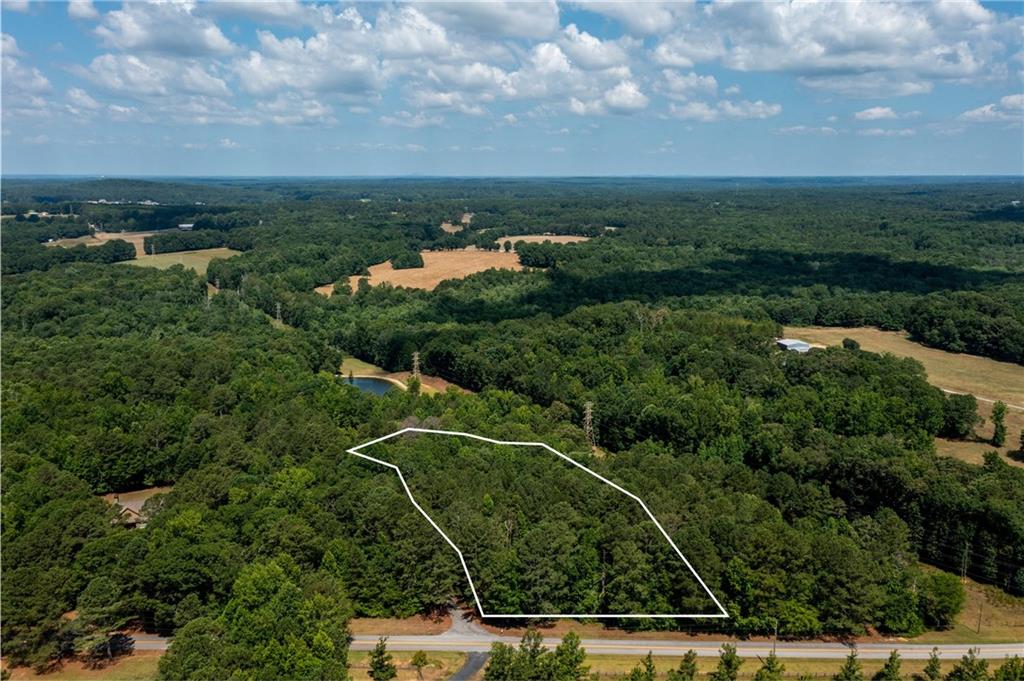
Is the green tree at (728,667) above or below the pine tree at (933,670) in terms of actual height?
above

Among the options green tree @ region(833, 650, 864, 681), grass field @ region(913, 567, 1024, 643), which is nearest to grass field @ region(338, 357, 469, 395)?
grass field @ region(913, 567, 1024, 643)

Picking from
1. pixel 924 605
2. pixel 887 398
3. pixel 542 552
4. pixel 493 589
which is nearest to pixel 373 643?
pixel 493 589

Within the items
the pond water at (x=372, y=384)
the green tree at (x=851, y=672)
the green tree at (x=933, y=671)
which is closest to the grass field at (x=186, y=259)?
the pond water at (x=372, y=384)

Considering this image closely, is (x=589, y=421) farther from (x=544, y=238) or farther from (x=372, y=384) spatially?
(x=544, y=238)

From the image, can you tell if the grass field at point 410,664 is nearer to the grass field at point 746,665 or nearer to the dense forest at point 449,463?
the dense forest at point 449,463

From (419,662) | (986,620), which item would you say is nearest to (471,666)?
(419,662)

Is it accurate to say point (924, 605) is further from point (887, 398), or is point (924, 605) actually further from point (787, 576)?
point (887, 398)

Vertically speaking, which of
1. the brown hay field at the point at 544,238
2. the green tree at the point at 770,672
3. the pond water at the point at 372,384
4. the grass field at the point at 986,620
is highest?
the brown hay field at the point at 544,238
